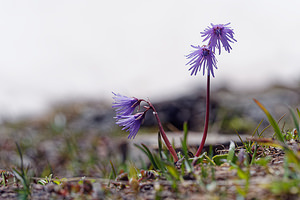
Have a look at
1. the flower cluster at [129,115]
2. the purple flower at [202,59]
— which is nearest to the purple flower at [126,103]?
the flower cluster at [129,115]

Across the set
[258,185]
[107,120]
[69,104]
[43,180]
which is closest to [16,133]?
[107,120]

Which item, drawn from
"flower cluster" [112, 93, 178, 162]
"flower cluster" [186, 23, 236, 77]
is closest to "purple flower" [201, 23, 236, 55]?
"flower cluster" [186, 23, 236, 77]

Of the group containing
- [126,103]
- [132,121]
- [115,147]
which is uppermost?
[126,103]

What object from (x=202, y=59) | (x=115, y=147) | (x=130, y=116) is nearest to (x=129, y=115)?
(x=130, y=116)

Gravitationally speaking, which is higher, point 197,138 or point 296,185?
point 296,185

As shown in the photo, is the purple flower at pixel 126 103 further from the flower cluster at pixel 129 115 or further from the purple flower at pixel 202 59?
the purple flower at pixel 202 59

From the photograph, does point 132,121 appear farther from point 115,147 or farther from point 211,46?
point 115,147

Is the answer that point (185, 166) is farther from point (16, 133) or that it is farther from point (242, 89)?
point (242, 89)
